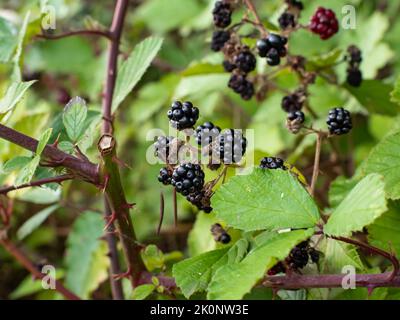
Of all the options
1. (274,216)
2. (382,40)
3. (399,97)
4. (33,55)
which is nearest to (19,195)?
(274,216)

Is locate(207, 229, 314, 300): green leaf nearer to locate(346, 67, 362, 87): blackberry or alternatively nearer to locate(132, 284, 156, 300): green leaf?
locate(132, 284, 156, 300): green leaf

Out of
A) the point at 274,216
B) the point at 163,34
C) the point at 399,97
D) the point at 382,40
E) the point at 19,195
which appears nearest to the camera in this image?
the point at 274,216

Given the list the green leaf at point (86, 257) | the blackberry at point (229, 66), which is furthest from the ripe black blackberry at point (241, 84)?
the green leaf at point (86, 257)

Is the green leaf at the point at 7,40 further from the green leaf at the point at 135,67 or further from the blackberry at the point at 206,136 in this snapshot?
the blackberry at the point at 206,136

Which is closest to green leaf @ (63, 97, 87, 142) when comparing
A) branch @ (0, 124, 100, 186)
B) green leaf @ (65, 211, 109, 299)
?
branch @ (0, 124, 100, 186)

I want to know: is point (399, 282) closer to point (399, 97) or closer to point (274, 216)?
point (274, 216)
